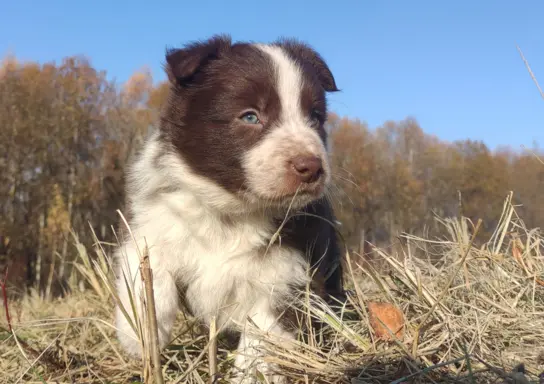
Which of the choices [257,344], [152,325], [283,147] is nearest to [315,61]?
[283,147]

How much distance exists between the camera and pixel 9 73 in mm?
10539

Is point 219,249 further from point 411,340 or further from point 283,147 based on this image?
point 411,340

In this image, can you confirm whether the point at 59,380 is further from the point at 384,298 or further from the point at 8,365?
the point at 384,298

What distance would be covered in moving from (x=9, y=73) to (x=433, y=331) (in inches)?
428

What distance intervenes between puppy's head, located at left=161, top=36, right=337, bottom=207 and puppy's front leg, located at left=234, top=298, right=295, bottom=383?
0.63 m

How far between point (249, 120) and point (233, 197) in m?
0.47

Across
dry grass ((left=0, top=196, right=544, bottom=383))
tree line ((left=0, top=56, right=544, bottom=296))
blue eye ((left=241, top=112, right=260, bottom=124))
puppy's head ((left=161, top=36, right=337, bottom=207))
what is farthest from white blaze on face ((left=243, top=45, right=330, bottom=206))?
tree line ((left=0, top=56, right=544, bottom=296))

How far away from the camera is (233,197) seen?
2877 millimetres

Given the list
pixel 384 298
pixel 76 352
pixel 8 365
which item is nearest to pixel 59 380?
pixel 76 352

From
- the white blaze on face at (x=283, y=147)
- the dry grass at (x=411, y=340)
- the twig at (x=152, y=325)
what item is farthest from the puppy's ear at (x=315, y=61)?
the twig at (x=152, y=325)

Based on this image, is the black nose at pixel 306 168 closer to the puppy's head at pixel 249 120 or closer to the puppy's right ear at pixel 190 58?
the puppy's head at pixel 249 120

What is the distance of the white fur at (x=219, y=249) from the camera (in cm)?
279

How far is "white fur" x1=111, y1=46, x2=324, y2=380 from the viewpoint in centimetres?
279

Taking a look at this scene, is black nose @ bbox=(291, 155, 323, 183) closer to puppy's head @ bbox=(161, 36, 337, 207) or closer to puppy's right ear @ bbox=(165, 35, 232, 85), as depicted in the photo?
puppy's head @ bbox=(161, 36, 337, 207)
